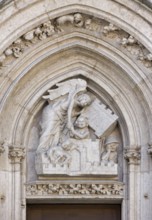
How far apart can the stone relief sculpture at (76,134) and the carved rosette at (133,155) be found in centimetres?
19

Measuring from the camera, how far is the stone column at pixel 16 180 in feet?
35.6

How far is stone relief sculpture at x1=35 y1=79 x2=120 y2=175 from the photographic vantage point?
10.9 m

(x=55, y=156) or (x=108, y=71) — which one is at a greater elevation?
(x=108, y=71)

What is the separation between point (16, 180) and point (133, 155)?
124cm

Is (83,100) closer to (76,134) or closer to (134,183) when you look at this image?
(76,134)

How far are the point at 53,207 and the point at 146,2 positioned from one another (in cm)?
241

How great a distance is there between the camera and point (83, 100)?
11.0 meters

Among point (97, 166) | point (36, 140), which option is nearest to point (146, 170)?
point (97, 166)

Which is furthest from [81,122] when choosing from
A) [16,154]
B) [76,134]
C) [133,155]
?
[16,154]

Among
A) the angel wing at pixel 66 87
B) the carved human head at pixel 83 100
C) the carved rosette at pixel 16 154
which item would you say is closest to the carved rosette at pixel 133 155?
the carved human head at pixel 83 100

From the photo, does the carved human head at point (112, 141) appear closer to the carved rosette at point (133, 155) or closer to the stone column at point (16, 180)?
the carved rosette at point (133, 155)

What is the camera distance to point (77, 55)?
1110 cm

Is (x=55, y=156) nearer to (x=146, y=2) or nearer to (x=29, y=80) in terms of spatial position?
(x=29, y=80)

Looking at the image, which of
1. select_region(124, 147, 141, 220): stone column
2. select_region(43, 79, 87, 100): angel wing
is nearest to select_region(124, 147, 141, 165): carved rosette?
select_region(124, 147, 141, 220): stone column
